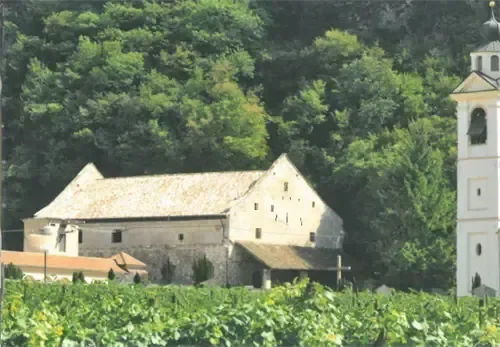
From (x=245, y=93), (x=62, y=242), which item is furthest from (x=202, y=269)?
(x=245, y=93)

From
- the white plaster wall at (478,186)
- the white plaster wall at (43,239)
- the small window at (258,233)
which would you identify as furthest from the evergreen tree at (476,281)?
the white plaster wall at (43,239)

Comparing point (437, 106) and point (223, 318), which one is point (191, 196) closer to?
point (437, 106)

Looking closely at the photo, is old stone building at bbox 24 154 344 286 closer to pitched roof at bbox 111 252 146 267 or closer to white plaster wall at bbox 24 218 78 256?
white plaster wall at bbox 24 218 78 256

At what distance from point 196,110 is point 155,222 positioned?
1099cm

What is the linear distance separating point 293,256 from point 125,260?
7.38 m

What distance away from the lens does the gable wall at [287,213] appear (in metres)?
79.2

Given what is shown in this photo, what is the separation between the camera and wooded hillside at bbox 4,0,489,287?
83.8m

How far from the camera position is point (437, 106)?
89.3 meters

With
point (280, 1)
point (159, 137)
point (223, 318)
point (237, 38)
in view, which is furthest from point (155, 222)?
point (223, 318)

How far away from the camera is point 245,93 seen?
95312 millimetres

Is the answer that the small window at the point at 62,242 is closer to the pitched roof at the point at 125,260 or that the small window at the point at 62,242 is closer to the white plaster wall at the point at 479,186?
the pitched roof at the point at 125,260

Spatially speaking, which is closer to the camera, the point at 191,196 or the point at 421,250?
the point at 421,250

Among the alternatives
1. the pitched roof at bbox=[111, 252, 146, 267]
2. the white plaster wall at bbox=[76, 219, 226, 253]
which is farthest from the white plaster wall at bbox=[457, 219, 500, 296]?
the pitched roof at bbox=[111, 252, 146, 267]

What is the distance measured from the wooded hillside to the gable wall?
49.6 inches
